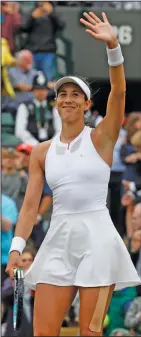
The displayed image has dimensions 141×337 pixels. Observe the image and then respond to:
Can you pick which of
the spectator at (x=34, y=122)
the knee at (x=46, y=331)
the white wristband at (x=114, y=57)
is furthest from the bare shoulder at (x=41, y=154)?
the spectator at (x=34, y=122)

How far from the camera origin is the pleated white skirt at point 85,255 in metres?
5.59

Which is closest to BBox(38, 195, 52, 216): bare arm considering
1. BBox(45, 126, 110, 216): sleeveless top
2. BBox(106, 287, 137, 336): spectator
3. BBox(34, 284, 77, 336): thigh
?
BBox(106, 287, 137, 336): spectator

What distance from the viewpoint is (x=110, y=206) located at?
11133 mm

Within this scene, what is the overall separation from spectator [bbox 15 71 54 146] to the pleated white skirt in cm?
583

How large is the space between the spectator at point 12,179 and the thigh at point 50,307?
15.3 ft

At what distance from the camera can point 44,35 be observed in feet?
41.1

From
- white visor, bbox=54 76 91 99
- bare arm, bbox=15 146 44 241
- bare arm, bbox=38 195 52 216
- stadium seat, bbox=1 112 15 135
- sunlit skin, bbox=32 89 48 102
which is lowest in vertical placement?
bare arm, bbox=38 195 52 216

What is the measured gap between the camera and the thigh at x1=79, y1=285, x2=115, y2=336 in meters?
5.54

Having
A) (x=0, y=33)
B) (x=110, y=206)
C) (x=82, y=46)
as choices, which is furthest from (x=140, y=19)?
(x=110, y=206)

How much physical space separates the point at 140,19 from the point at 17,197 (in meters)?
3.63

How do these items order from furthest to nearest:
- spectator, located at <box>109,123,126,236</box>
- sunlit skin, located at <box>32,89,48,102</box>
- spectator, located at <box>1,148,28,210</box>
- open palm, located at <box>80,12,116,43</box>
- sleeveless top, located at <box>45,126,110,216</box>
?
sunlit skin, located at <box>32,89,48,102</box> < spectator, located at <box>109,123,126,236</box> < spectator, located at <box>1,148,28,210</box> < sleeveless top, located at <box>45,126,110,216</box> < open palm, located at <box>80,12,116,43</box>

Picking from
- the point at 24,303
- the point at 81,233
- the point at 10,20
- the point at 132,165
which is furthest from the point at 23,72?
the point at 81,233

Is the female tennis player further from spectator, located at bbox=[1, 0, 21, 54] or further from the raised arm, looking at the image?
spectator, located at bbox=[1, 0, 21, 54]

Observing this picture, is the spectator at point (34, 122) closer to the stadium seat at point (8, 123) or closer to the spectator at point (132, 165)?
the stadium seat at point (8, 123)
